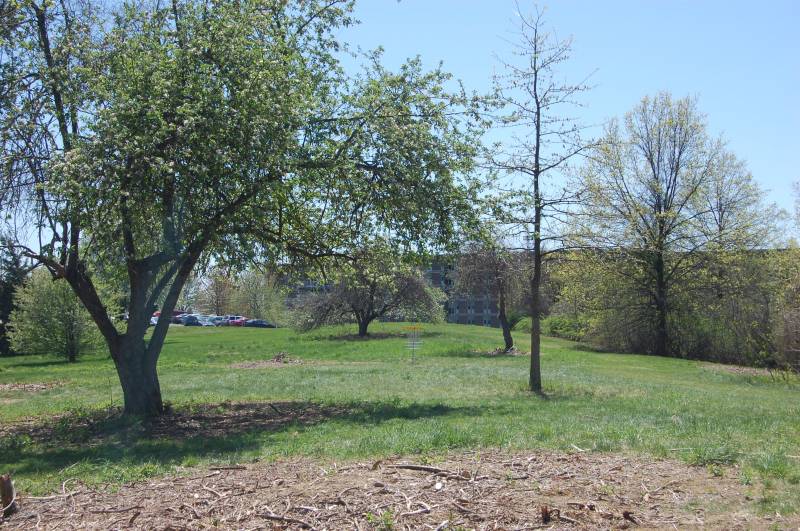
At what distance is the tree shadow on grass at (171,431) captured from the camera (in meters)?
8.62

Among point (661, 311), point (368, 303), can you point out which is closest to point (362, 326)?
point (368, 303)

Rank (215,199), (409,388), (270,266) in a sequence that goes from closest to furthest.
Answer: (215,199) < (270,266) < (409,388)

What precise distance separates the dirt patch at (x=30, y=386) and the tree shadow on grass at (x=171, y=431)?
8243 millimetres

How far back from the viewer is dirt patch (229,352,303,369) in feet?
87.2

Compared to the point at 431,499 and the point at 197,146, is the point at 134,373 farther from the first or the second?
the point at 431,499

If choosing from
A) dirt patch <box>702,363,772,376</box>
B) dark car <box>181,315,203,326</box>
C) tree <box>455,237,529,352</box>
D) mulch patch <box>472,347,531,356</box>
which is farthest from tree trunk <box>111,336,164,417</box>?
dark car <box>181,315,203,326</box>

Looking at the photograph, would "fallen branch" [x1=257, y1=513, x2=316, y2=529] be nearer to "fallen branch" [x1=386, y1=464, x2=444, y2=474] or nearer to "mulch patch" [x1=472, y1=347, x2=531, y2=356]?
"fallen branch" [x1=386, y1=464, x2=444, y2=474]

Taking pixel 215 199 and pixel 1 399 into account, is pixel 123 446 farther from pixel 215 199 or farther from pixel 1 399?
pixel 1 399

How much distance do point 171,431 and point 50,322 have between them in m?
29.2

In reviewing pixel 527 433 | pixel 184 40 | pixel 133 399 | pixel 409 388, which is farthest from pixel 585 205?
pixel 133 399

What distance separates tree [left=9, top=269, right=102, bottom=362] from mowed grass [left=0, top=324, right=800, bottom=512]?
1348 centimetres

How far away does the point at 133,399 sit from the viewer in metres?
11.7

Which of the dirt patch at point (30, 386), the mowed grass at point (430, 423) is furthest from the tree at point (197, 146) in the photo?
the dirt patch at point (30, 386)

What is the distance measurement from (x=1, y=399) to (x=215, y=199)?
11121mm
